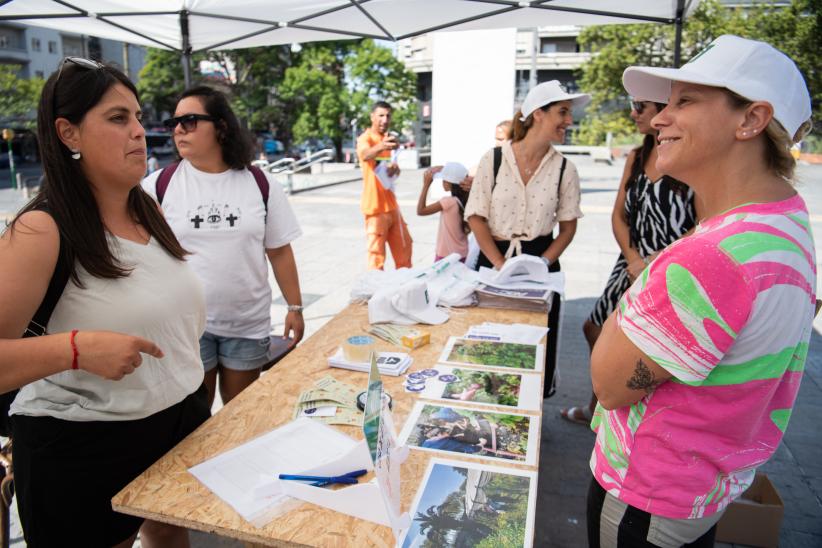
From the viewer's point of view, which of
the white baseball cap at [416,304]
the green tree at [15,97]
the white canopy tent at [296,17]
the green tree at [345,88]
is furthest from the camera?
the green tree at [15,97]

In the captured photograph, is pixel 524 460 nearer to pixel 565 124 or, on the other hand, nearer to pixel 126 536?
pixel 126 536

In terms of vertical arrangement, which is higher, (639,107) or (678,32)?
(678,32)

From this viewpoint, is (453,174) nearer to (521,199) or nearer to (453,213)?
(453,213)

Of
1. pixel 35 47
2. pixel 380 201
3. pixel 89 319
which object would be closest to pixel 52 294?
pixel 89 319

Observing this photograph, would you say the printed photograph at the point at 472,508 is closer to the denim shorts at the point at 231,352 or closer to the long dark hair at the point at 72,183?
the long dark hair at the point at 72,183

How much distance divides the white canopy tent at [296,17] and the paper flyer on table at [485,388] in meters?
2.84

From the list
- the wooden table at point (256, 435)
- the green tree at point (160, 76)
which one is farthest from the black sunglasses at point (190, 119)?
the green tree at point (160, 76)

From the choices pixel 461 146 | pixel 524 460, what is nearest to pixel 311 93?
pixel 461 146

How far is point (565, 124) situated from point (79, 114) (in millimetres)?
2249

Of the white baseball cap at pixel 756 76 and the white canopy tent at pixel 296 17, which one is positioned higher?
the white canopy tent at pixel 296 17

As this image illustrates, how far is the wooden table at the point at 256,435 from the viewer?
1.31 meters

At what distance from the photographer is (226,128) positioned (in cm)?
251

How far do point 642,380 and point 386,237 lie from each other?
447cm

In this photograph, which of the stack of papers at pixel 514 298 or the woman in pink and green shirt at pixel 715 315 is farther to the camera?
the stack of papers at pixel 514 298
